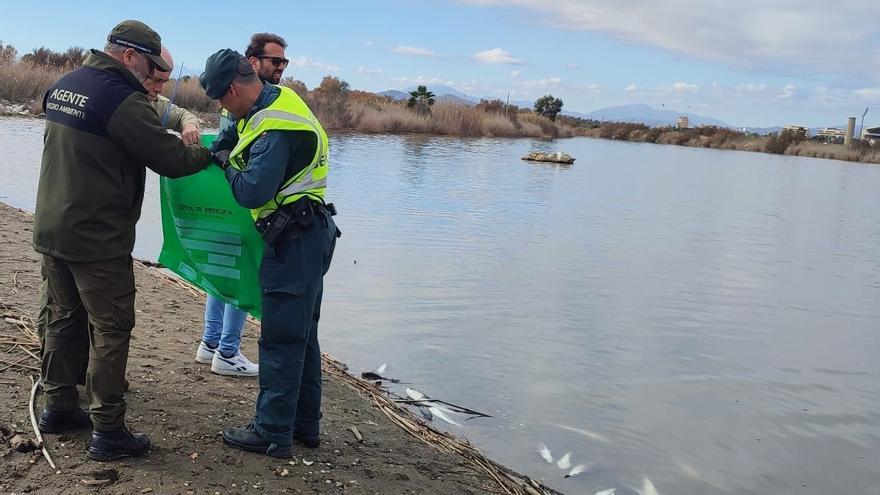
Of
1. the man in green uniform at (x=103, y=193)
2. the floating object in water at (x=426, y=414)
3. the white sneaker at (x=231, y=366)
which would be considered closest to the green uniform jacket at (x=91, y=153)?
the man in green uniform at (x=103, y=193)

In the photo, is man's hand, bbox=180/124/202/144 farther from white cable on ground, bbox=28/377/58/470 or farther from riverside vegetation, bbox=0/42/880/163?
riverside vegetation, bbox=0/42/880/163

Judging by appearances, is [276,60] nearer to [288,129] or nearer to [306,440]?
[288,129]

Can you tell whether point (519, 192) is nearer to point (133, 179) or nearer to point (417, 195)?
point (417, 195)

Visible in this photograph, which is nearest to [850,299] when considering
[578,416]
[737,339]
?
[737,339]

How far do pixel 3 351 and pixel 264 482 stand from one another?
87.0 inches

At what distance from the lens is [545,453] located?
20.1ft

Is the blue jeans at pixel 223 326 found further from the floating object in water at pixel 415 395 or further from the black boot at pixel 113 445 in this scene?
the floating object in water at pixel 415 395

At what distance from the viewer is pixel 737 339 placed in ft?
32.2

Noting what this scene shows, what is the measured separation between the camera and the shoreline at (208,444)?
3.77m

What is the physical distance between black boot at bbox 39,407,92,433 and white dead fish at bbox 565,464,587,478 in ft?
10.8

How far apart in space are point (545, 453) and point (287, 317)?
294 centimetres

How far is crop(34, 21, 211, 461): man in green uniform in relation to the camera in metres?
3.64

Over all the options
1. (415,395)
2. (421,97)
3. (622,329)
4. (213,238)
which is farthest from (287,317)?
(421,97)

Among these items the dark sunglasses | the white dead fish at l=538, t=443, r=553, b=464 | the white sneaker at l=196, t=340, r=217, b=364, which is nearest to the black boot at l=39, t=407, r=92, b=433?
the white sneaker at l=196, t=340, r=217, b=364
